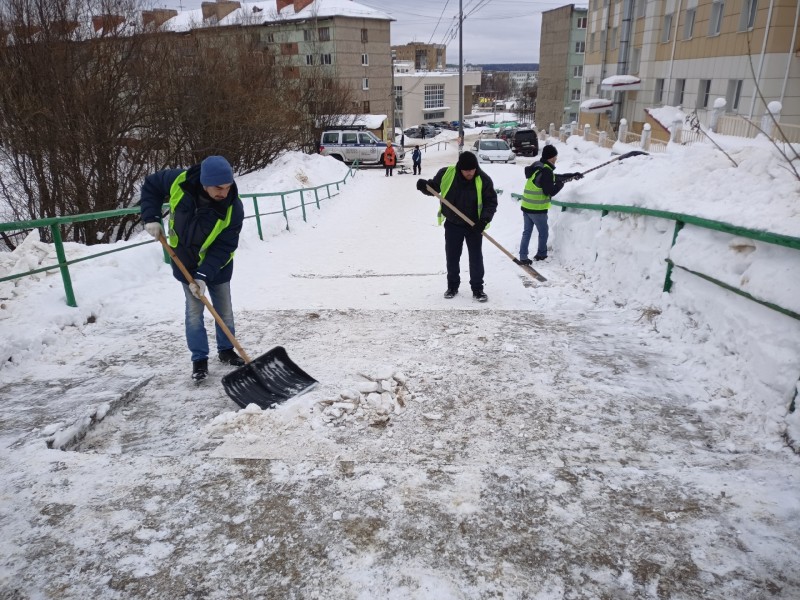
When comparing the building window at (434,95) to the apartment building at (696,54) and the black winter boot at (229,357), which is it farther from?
the black winter boot at (229,357)

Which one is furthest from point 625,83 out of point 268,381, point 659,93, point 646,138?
point 268,381

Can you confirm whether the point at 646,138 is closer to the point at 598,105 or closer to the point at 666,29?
the point at 666,29

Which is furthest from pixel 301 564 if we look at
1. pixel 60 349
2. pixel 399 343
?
pixel 60 349

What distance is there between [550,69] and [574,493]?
55.0 meters

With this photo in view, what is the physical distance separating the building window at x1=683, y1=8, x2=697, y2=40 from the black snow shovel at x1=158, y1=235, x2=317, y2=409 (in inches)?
916

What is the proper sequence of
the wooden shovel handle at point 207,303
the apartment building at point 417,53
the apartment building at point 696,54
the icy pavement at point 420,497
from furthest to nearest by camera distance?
the apartment building at point 417,53 → the apartment building at point 696,54 → the wooden shovel handle at point 207,303 → the icy pavement at point 420,497

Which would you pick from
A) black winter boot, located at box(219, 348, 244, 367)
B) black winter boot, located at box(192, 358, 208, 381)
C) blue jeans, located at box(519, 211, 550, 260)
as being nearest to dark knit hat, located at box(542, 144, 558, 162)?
blue jeans, located at box(519, 211, 550, 260)

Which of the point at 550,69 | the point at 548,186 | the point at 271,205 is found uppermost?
the point at 550,69

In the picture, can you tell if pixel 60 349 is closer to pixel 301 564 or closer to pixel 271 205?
pixel 301 564

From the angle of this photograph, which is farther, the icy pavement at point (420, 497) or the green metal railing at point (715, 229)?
the green metal railing at point (715, 229)

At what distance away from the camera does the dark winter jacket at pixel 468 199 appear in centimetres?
512

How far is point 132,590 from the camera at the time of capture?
77.8 inches

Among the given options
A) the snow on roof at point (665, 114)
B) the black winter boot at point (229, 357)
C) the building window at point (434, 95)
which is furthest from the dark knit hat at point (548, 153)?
the building window at point (434, 95)

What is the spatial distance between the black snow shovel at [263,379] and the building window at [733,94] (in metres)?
19.5
